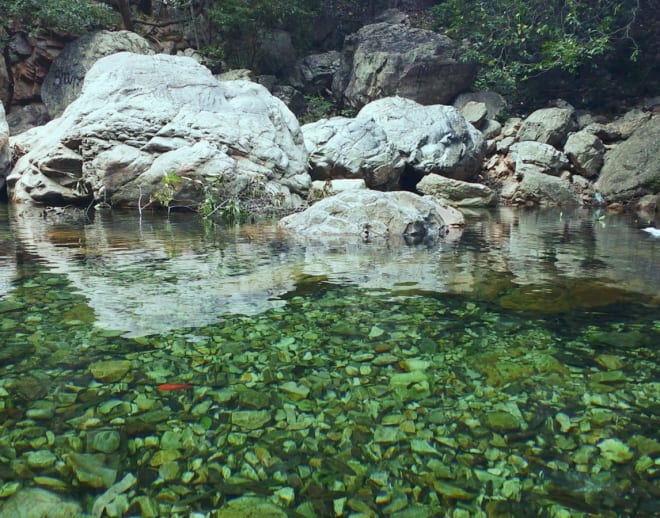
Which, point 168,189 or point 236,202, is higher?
point 168,189

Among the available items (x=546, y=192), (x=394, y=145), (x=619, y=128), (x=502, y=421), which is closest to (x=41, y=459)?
(x=502, y=421)

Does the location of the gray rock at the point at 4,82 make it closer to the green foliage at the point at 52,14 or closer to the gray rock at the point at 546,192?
the green foliage at the point at 52,14

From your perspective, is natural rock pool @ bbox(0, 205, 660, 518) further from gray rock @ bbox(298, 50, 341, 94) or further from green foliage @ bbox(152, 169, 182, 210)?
gray rock @ bbox(298, 50, 341, 94)

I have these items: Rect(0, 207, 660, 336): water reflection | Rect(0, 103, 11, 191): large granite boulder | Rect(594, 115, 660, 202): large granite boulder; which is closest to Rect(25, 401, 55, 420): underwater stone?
Rect(0, 207, 660, 336): water reflection

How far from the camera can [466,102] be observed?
2103 cm

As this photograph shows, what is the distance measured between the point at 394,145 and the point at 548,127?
6.54 metres

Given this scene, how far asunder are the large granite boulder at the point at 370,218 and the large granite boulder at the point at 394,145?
5692 millimetres

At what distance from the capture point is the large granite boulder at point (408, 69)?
68.8ft

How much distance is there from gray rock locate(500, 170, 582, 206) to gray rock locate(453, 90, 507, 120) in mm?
6814

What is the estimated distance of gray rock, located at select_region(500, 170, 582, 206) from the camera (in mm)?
14297

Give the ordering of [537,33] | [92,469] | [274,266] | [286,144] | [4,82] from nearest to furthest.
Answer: [92,469] < [274,266] < [286,144] < [537,33] < [4,82]

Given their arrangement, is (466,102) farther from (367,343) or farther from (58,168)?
(367,343)

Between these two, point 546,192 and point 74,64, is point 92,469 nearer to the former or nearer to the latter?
point 546,192

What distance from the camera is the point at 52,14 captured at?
17375 millimetres
